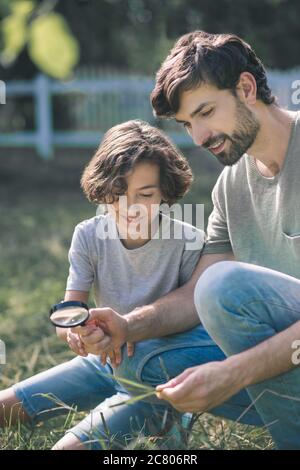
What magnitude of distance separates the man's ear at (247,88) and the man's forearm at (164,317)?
1.85 ft

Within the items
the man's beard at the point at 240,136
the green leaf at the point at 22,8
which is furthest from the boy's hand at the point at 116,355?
the green leaf at the point at 22,8

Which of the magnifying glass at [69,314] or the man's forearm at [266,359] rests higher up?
the magnifying glass at [69,314]

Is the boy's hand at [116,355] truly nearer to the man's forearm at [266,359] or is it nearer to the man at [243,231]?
the man at [243,231]

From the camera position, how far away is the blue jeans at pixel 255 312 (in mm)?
1900

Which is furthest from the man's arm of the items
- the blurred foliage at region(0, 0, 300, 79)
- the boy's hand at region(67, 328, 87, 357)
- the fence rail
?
the fence rail

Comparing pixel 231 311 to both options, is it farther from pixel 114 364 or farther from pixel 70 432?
pixel 70 432

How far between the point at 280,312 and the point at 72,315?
533 mm

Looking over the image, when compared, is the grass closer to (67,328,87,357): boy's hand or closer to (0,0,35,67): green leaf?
(67,328,87,357): boy's hand

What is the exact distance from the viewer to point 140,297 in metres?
2.35

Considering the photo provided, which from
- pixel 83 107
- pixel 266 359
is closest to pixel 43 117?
pixel 83 107

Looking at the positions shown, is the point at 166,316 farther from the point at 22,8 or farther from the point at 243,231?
the point at 22,8

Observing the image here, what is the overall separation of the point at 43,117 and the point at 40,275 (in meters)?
5.95

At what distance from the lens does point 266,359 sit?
181 centimetres
